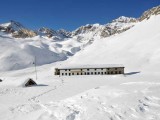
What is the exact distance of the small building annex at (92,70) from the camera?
93625 mm

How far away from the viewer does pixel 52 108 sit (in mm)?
31812

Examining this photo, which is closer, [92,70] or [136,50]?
[92,70]

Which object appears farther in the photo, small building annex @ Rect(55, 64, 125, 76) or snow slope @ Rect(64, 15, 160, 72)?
snow slope @ Rect(64, 15, 160, 72)

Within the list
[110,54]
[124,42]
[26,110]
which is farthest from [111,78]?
[124,42]

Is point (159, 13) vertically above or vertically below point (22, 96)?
above

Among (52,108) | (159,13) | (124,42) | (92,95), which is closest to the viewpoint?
(52,108)

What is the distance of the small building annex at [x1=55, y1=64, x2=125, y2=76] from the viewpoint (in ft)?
307

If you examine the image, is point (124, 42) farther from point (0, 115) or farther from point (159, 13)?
point (0, 115)

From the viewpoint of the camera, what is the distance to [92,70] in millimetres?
96375

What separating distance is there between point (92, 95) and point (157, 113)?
430 inches

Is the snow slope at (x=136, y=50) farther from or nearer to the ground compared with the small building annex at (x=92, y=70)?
farther from the ground

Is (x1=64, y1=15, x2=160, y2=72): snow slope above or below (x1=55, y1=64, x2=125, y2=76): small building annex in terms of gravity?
above

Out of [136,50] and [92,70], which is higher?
[136,50]

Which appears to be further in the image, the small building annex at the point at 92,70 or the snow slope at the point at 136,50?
the snow slope at the point at 136,50
